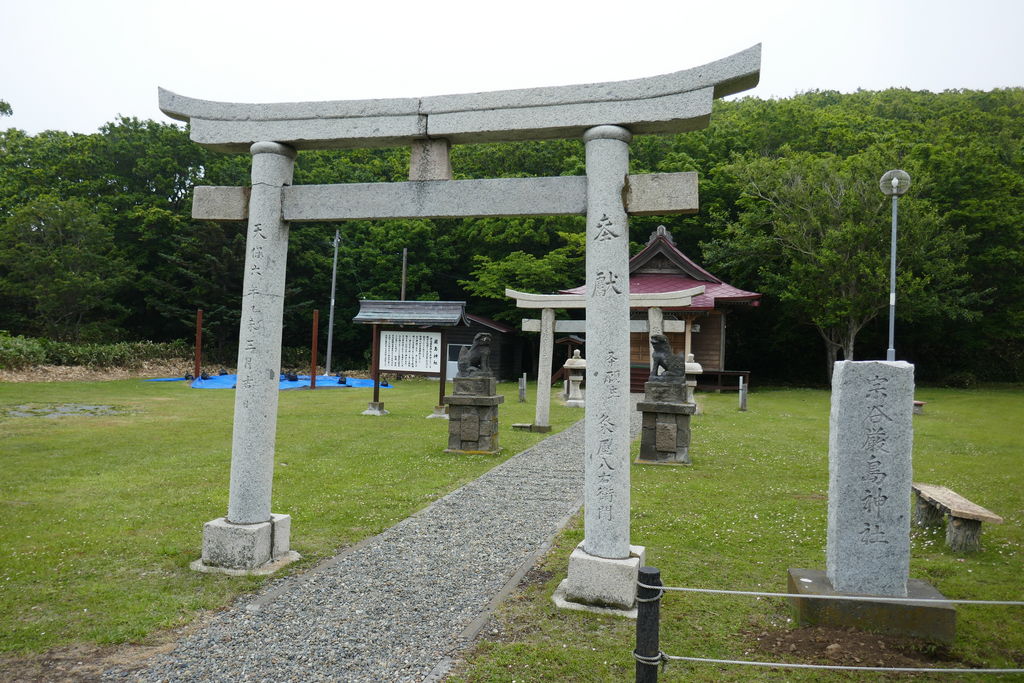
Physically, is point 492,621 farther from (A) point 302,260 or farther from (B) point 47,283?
(A) point 302,260

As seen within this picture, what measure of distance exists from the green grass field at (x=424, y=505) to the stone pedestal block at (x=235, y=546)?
0.54 feet

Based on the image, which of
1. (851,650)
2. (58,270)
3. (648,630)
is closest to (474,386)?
(851,650)

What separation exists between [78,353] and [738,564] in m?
28.2

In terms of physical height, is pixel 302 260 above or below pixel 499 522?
above

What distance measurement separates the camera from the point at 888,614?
4.28 metres

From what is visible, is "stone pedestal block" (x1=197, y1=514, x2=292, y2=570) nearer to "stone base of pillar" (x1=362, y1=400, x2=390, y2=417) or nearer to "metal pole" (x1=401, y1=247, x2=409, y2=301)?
"stone base of pillar" (x1=362, y1=400, x2=390, y2=417)

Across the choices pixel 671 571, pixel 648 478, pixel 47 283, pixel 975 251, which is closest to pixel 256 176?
pixel 671 571

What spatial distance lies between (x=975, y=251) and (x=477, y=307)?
2372 cm

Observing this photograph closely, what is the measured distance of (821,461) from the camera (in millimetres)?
11219

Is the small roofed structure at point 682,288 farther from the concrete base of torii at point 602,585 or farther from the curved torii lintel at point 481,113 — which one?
the concrete base of torii at point 602,585

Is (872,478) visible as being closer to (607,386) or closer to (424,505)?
(607,386)

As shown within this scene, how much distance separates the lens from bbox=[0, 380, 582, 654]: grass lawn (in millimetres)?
4805

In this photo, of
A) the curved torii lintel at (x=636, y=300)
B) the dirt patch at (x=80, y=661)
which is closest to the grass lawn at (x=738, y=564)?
the dirt patch at (x=80, y=661)

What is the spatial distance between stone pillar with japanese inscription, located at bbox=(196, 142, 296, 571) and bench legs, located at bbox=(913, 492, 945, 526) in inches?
264
